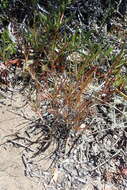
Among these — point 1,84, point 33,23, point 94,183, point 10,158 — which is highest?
point 33,23

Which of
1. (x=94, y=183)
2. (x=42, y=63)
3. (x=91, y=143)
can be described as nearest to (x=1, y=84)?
(x=42, y=63)

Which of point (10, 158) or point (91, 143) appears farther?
point (91, 143)

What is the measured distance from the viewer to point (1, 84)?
2414 millimetres

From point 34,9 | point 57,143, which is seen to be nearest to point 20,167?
point 57,143

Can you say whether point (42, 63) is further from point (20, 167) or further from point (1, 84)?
point (20, 167)

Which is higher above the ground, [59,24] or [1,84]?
[59,24]

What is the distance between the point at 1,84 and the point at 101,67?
2.16ft

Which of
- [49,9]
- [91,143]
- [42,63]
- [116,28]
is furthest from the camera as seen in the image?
[116,28]

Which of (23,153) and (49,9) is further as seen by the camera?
(49,9)

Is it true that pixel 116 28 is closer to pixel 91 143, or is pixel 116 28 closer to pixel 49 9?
pixel 49 9

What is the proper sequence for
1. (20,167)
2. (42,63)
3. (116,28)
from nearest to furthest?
(20,167), (42,63), (116,28)

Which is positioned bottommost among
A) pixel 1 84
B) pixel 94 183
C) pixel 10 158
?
pixel 94 183

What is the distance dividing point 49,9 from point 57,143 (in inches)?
37.6

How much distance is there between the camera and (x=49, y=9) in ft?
8.86
